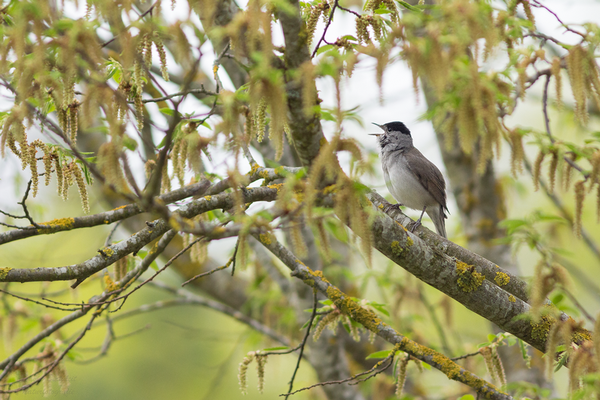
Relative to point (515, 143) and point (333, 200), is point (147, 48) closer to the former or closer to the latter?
point (333, 200)

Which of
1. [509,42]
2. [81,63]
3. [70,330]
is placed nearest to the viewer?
[81,63]

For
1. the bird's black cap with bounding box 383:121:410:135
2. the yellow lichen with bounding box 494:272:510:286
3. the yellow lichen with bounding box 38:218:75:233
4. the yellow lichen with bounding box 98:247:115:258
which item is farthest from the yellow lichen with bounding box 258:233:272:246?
the bird's black cap with bounding box 383:121:410:135

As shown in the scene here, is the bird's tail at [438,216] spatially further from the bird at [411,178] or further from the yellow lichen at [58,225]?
the yellow lichen at [58,225]

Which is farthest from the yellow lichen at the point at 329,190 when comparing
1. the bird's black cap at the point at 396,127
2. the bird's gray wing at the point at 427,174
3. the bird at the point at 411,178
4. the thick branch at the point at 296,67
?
the bird's black cap at the point at 396,127

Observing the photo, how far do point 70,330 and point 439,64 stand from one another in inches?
564

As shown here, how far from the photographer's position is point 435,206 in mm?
6918

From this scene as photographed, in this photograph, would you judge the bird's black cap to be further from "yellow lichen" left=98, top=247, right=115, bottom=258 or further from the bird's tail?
"yellow lichen" left=98, top=247, right=115, bottom=258

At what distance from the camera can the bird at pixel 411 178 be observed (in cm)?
663

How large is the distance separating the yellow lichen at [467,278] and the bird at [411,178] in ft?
9.57

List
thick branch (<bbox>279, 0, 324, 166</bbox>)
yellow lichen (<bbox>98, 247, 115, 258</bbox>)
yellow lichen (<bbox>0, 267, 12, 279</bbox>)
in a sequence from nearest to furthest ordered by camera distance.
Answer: thick branch (<bbox>279, 0, 324, 166</bbox>) < yellow lichen (<bbox>0, 267, 12, 279</bbox>) < yellow lichen (<bbox>98, 247, 115, 258</bbox>)

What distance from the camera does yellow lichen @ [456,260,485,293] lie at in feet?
11.5

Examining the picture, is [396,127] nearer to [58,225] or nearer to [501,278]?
[501,278]

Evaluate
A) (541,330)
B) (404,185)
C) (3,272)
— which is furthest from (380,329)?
(404,185)

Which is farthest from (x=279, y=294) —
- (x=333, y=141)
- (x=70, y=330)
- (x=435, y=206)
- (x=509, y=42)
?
(x=70, y=330)
